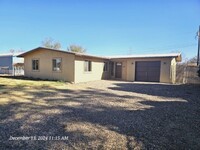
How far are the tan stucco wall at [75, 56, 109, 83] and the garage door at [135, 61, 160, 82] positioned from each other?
3.63 meters

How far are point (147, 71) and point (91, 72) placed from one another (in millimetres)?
5697

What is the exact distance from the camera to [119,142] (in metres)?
2.82

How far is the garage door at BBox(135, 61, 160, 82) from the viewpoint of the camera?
14.8 meters

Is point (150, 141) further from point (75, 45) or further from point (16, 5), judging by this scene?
point (75, 45)

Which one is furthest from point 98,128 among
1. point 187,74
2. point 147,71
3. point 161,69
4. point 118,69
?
point 118,69

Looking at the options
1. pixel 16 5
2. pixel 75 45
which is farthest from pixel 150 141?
pixel 75 45

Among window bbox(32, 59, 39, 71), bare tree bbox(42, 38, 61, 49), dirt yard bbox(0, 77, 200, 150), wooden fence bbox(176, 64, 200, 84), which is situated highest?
bare tree bbox(42, 38, 61, 49)

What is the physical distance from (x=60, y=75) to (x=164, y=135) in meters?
11.3

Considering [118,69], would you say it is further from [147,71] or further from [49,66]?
[49,66]

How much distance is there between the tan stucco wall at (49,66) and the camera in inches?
497

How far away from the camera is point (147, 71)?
600 inches

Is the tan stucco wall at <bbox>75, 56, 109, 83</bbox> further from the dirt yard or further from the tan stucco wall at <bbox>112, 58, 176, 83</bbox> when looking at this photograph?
the dirt yard

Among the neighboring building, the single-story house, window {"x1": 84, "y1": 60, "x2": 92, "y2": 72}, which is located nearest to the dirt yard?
the single-story house

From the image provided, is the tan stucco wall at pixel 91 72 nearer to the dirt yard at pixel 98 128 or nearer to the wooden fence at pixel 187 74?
the wooden fence at pixel 187 74
